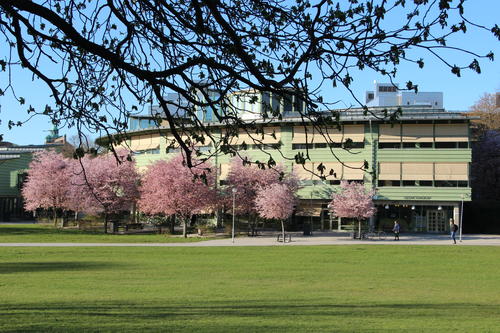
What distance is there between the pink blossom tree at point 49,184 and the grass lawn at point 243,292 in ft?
95.8

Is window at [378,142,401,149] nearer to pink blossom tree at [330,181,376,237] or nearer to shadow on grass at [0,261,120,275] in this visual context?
pink blossom tree at [330,181,376,237]

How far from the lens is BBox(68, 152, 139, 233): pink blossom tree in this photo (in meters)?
57.1

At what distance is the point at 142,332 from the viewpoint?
10117 millimetres

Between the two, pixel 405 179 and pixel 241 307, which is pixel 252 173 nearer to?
pixel 405 179

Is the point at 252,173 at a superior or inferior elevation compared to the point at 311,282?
superior

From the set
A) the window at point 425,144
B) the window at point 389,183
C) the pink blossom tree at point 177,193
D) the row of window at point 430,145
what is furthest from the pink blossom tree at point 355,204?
the pink blossom tree at point 177,193

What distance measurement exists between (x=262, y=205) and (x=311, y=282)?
32.2 m

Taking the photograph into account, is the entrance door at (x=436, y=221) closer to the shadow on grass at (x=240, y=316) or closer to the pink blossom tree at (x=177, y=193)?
the pink blossom tree at (x=177, y=193)

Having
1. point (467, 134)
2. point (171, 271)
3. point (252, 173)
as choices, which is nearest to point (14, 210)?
point (252, 173)

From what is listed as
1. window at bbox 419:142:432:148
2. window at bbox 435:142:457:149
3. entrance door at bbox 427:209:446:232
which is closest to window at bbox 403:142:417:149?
window at bbox 419:142:432:148

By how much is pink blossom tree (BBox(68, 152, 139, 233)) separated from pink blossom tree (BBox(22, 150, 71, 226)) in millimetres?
1983

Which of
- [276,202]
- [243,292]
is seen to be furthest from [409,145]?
[243,292]

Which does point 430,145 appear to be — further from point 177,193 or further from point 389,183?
point 177,193

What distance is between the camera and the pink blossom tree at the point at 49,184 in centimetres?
6178
